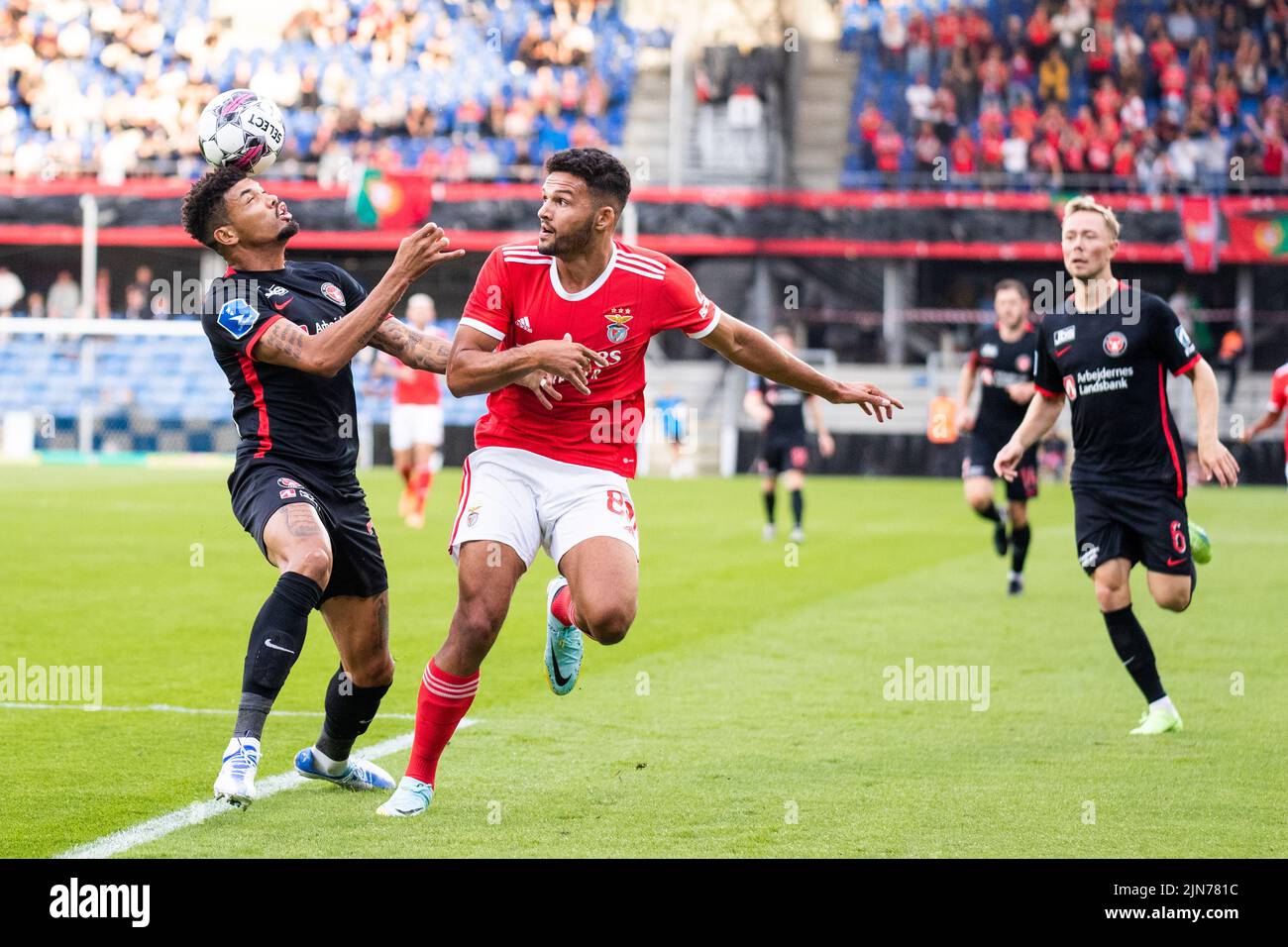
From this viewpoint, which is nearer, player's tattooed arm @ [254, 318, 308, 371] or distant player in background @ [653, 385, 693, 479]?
player's tattooed arm @ [254, 318, 308, 371]

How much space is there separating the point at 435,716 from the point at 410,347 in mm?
1359

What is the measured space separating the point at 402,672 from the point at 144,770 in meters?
2.77

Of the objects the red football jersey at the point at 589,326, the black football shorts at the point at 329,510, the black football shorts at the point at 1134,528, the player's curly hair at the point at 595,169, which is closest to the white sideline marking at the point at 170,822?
the black football shorts at the point at 329,510

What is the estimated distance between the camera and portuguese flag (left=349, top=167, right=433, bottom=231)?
31.8 metres

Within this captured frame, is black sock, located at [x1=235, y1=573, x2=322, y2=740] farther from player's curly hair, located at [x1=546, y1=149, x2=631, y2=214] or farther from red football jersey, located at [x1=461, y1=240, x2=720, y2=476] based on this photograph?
player's curly hair, located at [x1=546, y1=149, x2=631, y2=214]

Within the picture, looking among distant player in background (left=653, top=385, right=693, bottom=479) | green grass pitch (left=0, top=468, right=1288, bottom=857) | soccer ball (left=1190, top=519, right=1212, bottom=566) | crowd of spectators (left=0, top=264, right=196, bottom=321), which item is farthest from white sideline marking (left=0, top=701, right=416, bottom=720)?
crowd of spectators (left=0, top=264, right=196, bottom=321)

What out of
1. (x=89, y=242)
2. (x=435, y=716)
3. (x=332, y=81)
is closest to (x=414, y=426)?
(x=435, y=716)

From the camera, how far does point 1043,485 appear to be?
1158 inches

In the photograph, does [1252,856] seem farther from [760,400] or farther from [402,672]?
[760,400]

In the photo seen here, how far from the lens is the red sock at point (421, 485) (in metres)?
18.4

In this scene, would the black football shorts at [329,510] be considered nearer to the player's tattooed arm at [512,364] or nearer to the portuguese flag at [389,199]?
the player's tattooed arm at [512,364]

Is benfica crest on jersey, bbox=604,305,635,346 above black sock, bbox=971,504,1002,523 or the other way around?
above

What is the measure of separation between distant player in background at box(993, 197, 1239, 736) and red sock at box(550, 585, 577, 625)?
2.41m
